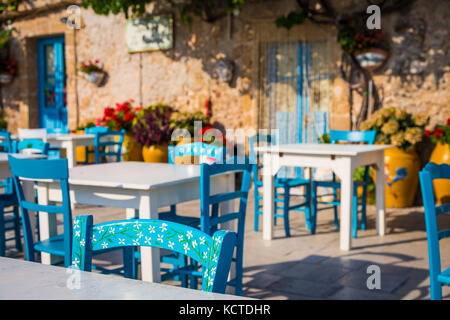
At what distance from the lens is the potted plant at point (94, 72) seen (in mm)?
9938

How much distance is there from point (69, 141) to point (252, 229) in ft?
8.58

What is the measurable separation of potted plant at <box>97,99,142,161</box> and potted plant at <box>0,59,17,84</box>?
3.28 metres

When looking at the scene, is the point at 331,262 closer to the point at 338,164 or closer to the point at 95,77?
the point at 338,164

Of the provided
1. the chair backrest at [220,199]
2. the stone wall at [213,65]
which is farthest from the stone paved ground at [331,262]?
the stone wall at [213,65]

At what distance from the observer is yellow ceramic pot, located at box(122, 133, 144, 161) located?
8970 millimetres

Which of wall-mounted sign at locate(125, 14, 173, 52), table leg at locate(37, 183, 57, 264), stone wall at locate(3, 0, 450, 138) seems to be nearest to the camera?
table leg at locate(37, 183, 57, 264)

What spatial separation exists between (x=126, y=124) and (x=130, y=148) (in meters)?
0.44

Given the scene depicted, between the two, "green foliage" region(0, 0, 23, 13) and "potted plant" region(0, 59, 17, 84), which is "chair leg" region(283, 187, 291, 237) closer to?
"potted plant" region(0, 59, 17, 84)

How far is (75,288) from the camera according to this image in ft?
3.42

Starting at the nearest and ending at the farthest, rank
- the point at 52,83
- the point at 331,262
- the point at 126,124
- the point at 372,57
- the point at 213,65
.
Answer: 1. the point at 331,262
2. the point at 372,57
3. the point at 213,65
4. the point at 126,124
5. the point at 52,83

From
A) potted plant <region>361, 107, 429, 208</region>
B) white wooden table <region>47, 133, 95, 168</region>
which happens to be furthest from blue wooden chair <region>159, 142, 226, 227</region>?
potted plant <region>361, 107, 429, 208</region>

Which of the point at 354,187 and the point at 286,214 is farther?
the point at 354,187

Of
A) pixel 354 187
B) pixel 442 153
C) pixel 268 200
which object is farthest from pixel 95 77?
pixel 442 153

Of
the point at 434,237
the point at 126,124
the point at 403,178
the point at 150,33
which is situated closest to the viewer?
the point at 434,237
